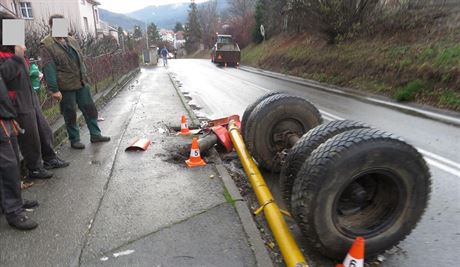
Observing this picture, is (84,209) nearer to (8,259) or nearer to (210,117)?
(8,259)

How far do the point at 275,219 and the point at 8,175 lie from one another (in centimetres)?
252

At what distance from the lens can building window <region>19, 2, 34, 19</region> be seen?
3441 cm

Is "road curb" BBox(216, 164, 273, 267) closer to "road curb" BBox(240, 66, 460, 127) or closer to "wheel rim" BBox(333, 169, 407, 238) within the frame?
"wheel rim" BBox(333, 169, 407, 238)

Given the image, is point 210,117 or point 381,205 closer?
point 381,205

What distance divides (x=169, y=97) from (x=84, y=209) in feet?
27.1

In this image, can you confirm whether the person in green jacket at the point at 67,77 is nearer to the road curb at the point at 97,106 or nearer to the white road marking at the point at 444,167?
the road curb at the point at 97,106

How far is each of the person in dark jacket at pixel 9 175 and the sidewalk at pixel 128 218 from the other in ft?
0.38

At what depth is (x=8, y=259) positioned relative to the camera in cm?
306

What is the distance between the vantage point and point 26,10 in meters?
34.6

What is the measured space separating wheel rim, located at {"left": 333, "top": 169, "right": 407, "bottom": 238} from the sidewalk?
2.81 ft

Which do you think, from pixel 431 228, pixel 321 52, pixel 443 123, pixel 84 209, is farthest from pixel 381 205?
pixel 321 52

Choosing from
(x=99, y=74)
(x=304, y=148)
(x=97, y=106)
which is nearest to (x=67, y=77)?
(x=304, y=148)

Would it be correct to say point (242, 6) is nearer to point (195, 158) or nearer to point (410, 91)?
point (410, 91)

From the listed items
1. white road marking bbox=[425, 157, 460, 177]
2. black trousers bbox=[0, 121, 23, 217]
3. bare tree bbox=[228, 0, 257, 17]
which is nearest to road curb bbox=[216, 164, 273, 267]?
black trousers bbox=[0, 121, 23, 217]
